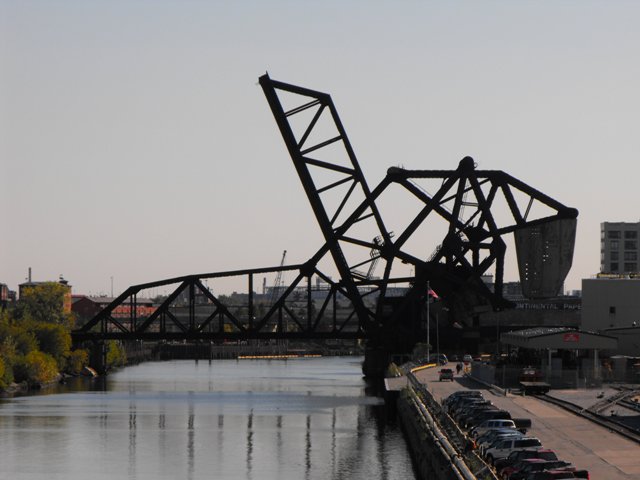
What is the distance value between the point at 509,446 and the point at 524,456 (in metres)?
3.29

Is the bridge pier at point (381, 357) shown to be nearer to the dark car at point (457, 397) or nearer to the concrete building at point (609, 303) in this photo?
the concrete building at point (609, 303)

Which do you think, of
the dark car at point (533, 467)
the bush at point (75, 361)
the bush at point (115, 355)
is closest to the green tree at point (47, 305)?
the bush at point (115, 355)

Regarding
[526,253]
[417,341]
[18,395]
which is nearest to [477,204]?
[526,253]

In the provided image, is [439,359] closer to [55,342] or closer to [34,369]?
[34,369]

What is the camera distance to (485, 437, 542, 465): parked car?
45375mm

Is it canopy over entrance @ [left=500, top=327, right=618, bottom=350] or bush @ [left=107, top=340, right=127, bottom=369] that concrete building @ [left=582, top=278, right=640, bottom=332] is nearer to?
canopy over entrance @ [left=500, top=327, right=618, bottom=350]

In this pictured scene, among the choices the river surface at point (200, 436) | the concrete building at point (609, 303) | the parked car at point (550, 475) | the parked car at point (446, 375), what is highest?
the concrete building at point (609, 303)

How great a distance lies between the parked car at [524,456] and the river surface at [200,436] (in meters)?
14.8

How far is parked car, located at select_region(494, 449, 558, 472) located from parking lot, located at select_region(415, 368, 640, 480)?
150 cm

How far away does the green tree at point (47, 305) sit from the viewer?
17812 cm

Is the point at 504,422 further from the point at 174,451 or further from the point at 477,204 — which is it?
the point at 477,204

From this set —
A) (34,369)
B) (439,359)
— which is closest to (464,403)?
(439,359)

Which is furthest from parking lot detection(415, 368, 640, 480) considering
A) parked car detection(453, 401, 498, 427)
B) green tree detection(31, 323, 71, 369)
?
green tree detection(31, 323, 71, 369)

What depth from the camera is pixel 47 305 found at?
180500mm
